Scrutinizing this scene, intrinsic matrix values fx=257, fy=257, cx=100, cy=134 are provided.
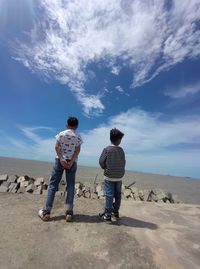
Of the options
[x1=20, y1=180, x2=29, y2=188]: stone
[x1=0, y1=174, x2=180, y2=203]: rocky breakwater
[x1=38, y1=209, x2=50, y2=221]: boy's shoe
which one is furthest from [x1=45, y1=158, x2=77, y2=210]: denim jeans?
[x1=20, y1=180, x2=29, y2=188]: stone

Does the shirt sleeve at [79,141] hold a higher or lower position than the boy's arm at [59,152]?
higher

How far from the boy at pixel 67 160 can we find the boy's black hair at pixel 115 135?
2.08 feet

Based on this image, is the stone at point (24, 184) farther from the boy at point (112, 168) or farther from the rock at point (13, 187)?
the boy at point (112, 168)

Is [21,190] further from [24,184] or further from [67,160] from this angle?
[67,160]

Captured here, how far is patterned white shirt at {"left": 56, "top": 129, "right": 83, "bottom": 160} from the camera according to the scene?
4688 mm

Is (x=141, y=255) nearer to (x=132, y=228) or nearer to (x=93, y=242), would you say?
(x=93, y=242)

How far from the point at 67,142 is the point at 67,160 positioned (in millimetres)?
328

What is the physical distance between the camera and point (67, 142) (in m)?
4.71

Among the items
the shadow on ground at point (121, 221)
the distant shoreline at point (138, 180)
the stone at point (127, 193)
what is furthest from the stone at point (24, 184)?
the distant shoreline at point (138, 180)

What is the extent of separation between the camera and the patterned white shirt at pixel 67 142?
4688mm

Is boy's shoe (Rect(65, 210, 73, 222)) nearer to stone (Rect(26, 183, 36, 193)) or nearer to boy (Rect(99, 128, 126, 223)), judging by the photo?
boy (Rect(99, 128, 126, 223))

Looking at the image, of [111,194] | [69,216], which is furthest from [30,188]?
[111,194]

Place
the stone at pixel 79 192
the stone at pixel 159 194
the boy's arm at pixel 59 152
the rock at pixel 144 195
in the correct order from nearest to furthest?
the boy's arm at pixel 59 152
the stone at pixel 79 192
the rock at pixel 144 195
the stone at pixel 159 194

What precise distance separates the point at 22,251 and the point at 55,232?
77 cm
